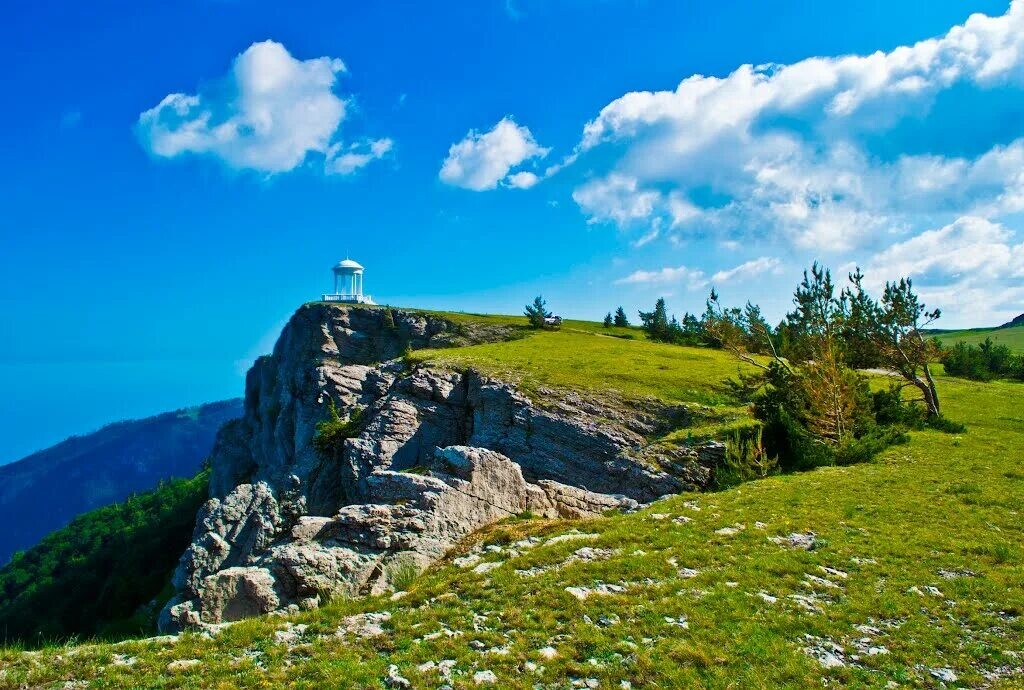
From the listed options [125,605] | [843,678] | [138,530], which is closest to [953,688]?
[843,678]

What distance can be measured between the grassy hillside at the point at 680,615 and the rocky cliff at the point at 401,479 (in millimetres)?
2208

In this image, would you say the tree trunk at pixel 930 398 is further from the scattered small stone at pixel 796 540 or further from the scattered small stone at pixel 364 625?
the scattered small stone at pixel 364 625

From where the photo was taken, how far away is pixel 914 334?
40750mm

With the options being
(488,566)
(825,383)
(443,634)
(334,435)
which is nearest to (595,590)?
(488,566)

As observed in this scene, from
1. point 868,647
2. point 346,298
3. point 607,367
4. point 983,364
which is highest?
point 346,298

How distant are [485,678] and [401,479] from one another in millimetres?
13509

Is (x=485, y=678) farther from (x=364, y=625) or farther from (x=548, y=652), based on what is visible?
(x=364, y=625)

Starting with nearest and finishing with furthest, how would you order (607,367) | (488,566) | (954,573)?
(954,573), (488,566), (607,367)

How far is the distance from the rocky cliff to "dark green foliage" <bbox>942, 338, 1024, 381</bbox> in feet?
147

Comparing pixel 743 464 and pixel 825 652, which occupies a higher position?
pixel 743 464

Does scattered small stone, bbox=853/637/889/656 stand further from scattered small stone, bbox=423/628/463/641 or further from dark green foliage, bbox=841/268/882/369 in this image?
dark green foliage, bbox=841/268/882/369

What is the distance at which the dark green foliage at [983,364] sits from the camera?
61.2 metres

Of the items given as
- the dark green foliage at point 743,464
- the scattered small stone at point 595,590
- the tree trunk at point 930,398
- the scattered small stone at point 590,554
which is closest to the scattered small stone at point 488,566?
the scattered small stone at point 590,554

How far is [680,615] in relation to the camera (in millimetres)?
12438
